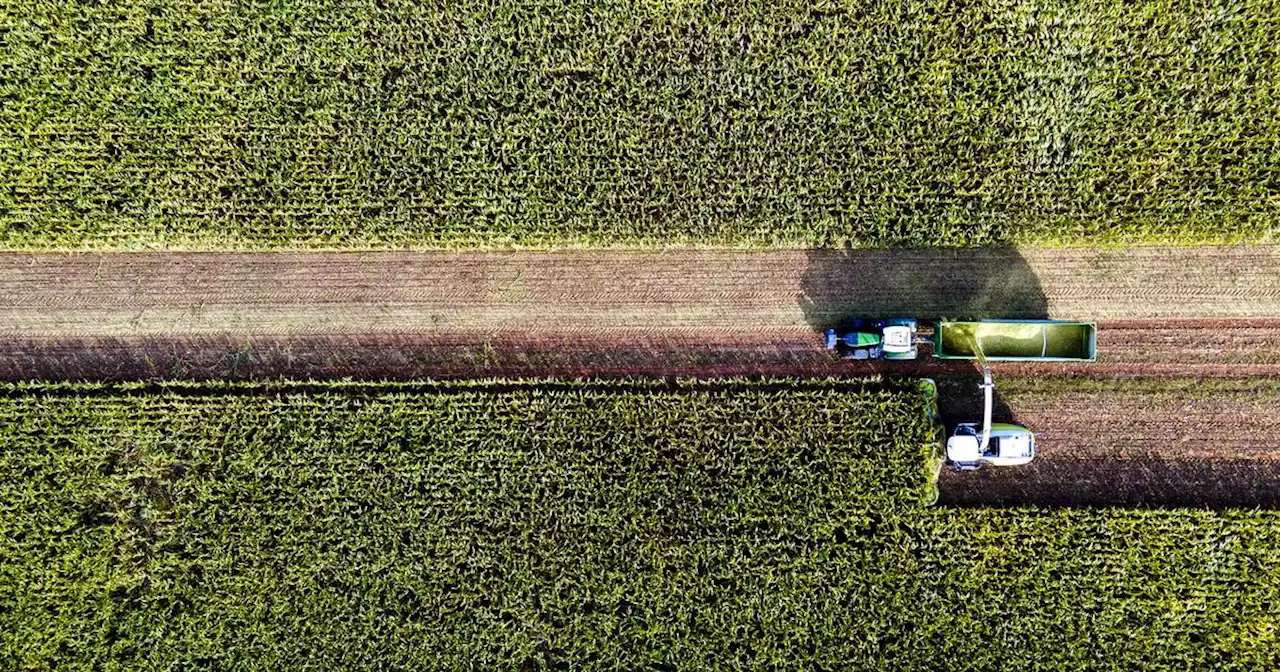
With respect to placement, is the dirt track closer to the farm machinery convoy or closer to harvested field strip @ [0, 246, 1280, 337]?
harvested field strip @ [0, 246, 1280, 337]

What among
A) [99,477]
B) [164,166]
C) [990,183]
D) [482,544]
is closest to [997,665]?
[990,183]

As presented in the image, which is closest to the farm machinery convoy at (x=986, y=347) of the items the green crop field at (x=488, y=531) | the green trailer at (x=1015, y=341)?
the green trailer at (x=1015, y=341)

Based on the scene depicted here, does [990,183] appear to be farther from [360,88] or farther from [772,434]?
[360,88]

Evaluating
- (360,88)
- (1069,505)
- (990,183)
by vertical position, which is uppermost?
(360,88)

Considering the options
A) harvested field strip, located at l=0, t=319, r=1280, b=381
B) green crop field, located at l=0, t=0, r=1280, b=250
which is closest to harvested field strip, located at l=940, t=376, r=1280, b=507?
harvested field strip, located at l=0, t=319, r=1280, b=381

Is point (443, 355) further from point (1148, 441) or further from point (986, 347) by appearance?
point (1148, 441)

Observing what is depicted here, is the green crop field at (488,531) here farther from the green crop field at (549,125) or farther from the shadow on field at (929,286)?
the green crop field at (549,125)
